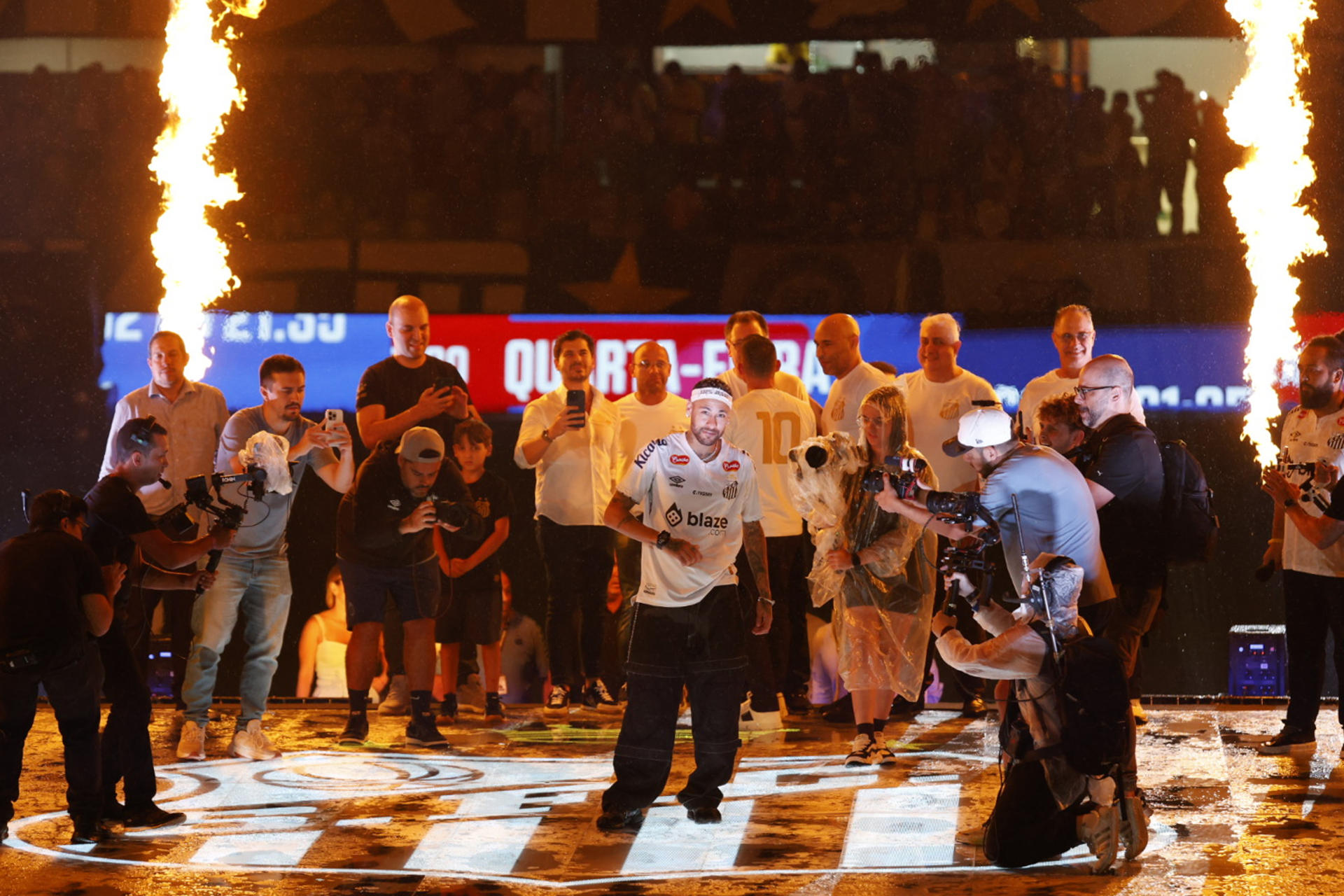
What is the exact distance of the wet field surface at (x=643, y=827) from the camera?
16.5 ft

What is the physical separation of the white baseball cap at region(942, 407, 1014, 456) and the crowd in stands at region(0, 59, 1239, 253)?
489cm

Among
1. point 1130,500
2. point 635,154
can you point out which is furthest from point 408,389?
point 1130,500

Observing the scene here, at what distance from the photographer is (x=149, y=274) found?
10.1 meters

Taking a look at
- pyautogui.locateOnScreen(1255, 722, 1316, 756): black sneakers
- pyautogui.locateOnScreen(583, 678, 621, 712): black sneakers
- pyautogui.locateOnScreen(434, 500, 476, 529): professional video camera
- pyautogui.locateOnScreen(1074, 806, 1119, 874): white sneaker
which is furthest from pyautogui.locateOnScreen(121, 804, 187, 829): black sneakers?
pyautogui.locateOnScreen(1255, 722, 1316, 756): black sneakers

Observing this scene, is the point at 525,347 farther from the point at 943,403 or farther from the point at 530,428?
the point at 943,403

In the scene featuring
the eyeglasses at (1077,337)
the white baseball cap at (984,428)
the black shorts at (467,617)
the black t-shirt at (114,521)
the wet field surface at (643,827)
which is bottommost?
the wet field surface at (643,827)

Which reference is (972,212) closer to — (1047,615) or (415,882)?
(1047,615)

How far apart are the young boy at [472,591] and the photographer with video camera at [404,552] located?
0.53 meters

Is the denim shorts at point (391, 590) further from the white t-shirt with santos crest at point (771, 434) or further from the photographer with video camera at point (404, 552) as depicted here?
the white t-shirt with santos crest at point (771, 434)

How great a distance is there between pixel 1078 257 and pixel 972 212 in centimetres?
69

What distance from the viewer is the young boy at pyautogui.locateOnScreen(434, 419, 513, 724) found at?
7676mm

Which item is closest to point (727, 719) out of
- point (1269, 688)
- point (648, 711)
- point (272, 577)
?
point (648, 711)

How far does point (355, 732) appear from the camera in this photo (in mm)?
7102

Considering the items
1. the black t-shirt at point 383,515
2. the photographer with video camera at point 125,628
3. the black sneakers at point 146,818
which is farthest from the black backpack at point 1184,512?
the black sneakers at point 146,818
